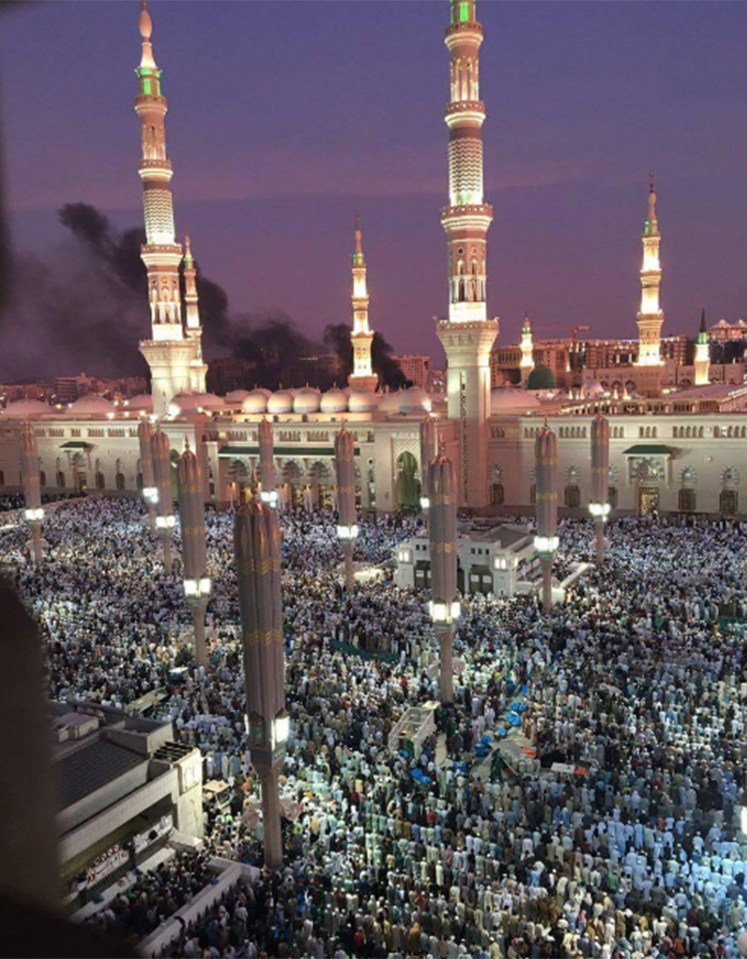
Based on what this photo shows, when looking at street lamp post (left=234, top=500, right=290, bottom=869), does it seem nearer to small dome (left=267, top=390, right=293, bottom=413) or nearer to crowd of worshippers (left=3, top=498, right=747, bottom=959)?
crowd of worshippers (left=3, top=498, right=747, bottom=959)

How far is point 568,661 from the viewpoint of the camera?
584 inches

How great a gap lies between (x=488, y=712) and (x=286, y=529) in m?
16.8

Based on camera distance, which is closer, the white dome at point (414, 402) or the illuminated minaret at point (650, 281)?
the white dome at point (414, 402)

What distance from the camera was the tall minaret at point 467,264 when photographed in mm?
30047

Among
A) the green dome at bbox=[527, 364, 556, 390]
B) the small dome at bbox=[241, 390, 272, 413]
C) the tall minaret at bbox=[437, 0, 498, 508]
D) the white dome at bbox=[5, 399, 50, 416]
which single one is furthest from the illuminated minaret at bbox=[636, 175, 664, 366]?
the white dome at bbox=[5, 399, 50, 416]

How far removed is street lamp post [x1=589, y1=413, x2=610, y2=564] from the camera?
22.4 metres

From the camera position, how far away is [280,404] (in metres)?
39.0

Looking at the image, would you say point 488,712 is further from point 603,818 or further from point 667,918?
point 667,918

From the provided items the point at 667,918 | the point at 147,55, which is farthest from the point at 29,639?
the point at 147,55

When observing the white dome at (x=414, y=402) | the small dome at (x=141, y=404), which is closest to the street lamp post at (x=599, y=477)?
the white dome at (x=414, y=402)

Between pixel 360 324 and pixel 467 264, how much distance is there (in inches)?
449

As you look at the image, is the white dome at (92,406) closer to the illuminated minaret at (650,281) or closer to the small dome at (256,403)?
the small dome at (256,403)

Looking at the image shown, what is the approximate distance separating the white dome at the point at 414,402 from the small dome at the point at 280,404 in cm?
685

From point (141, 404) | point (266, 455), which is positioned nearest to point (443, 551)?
point (266, 455)
